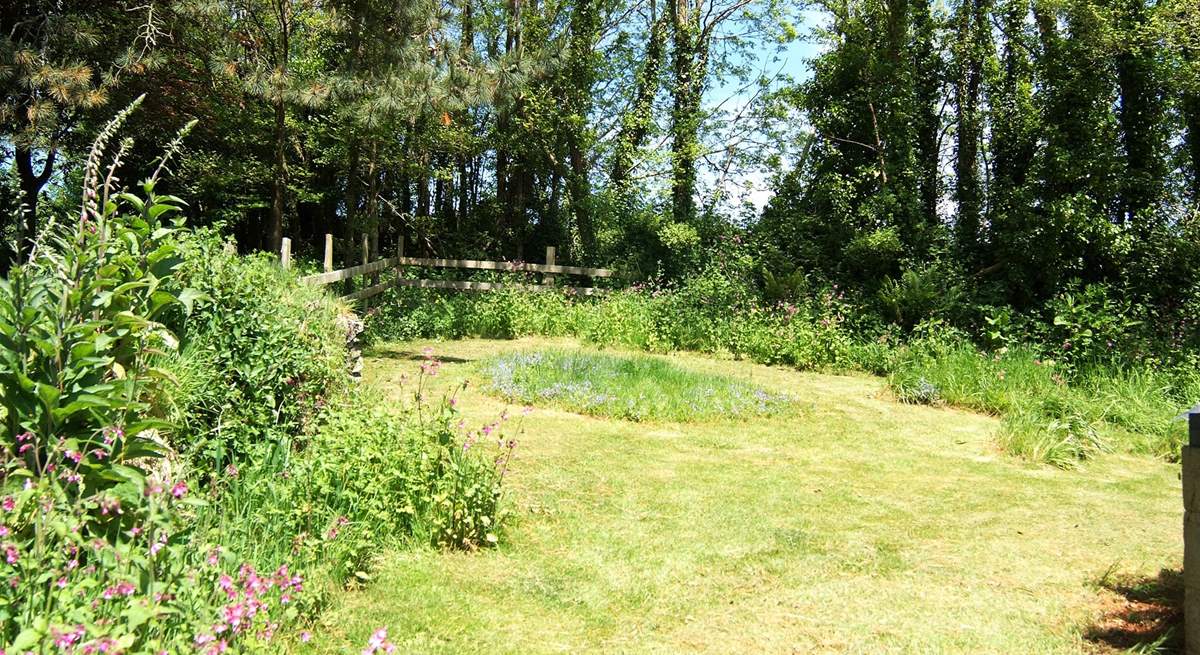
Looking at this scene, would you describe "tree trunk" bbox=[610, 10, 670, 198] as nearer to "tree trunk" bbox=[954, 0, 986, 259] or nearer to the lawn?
"tree trunk" bbox=[954, 0, 986, 259]

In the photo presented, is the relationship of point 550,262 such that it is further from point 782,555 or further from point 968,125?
point 782,555

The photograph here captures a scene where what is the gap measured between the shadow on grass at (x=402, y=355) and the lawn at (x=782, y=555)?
3.51 m

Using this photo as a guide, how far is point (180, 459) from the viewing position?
3.80 m

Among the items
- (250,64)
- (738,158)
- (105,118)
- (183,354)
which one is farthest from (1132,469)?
(105,118)

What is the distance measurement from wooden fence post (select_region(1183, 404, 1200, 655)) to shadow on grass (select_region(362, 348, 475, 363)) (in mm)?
8161

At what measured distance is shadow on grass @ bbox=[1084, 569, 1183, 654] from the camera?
3291 millimetres

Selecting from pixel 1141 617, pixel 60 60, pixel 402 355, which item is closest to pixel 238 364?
pixel 1141 617

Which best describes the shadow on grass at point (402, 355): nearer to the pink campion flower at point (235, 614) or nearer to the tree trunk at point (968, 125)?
the pink campion flower at point (235, 614)

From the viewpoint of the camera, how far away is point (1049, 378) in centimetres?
871

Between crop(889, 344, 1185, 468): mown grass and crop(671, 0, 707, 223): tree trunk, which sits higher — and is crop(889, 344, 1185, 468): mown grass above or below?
below

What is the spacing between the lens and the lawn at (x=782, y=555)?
3393 mm

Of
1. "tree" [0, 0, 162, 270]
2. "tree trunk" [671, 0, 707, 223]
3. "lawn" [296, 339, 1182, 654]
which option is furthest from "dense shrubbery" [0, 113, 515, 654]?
"tree trunk" [671, 0, 707, 223]

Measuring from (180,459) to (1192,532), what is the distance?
4.23 meters

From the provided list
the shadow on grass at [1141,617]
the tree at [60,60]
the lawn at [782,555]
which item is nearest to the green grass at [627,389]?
the lawn at [782,555]
